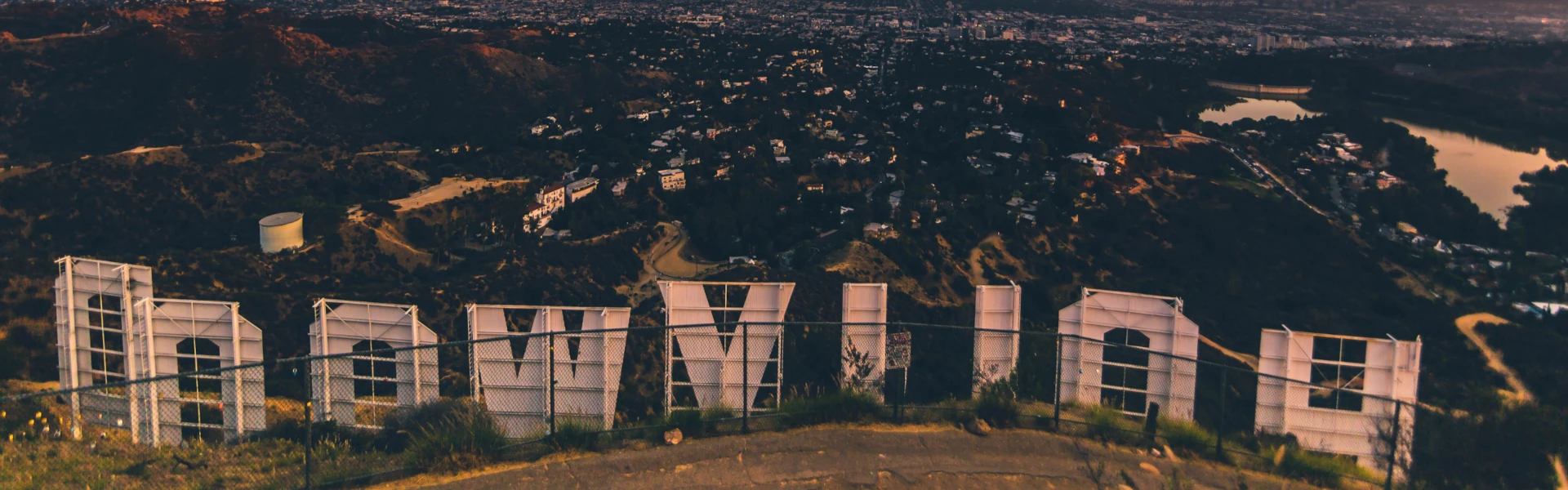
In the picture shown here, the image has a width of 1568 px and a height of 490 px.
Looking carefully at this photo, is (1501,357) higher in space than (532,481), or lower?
lower

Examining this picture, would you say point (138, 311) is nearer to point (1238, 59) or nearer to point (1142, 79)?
point (1142, 79)

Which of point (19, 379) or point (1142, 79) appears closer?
point (19, 379)

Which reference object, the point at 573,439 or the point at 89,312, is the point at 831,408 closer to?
the point at 573,439

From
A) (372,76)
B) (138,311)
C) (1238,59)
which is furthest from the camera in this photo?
(1238,59)

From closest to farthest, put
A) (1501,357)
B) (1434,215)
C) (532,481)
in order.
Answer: (532,481)
(1501,357)
(1434,215)

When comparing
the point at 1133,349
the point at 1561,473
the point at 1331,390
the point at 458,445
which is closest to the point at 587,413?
the point at 458,445

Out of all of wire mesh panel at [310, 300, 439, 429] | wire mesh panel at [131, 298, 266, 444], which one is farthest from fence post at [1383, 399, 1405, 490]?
wire mesh panel at [131, 298, 266, 444]

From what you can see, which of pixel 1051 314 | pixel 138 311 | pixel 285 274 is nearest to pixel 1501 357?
pixel 1051 314
